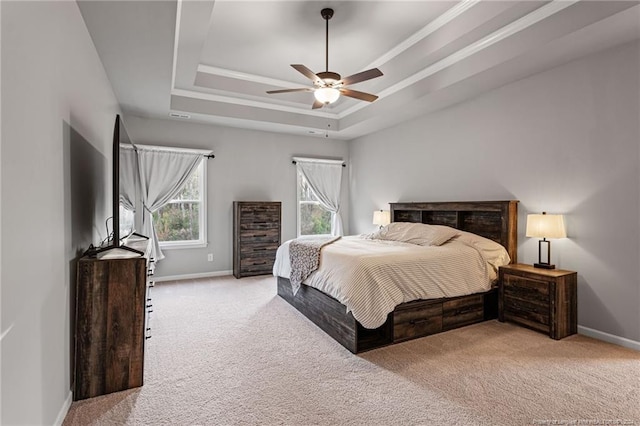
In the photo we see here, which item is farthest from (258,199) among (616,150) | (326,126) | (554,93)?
(616,150)

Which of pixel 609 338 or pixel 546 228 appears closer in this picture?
pixel 609 338

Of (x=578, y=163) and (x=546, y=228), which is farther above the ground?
(x=578, y=163)

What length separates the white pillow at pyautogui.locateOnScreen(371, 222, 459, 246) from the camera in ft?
12.5

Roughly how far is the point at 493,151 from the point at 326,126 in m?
2.85

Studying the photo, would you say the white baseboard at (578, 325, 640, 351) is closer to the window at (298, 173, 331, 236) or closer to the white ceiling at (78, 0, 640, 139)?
the white ceiling at (78, 0, 640, 139)

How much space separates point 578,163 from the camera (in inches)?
126

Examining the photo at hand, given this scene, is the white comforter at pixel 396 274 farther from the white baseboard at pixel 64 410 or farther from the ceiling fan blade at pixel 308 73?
the white baseboard at pixel 64 410

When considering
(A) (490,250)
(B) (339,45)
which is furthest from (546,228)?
(B) (339,45)

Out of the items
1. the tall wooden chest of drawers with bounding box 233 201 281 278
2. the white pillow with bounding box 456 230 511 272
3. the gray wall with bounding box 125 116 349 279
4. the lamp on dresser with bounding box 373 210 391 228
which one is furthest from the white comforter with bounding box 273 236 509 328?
the gray wall with bounding box 125 116 349 279

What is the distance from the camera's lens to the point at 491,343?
291cm

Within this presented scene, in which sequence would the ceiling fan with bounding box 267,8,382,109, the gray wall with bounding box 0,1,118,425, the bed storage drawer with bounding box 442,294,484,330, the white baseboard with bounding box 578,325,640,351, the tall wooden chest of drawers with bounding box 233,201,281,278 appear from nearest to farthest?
the gray wall with bounding box 0,1,118,425 < the white baseboard with bounding box 578,325,640,351 < the ceiling fan with bounding box 267,8,382,109 < the bed storage drawer with bounding box 442,294,484,330 < the tall wooden chest of drawers with bounding box 233,201,281,278

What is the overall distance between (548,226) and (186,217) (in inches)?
196

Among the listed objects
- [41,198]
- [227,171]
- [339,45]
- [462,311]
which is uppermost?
[339,45]

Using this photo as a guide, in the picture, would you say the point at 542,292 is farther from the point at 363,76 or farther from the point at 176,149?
the point at 176,149
